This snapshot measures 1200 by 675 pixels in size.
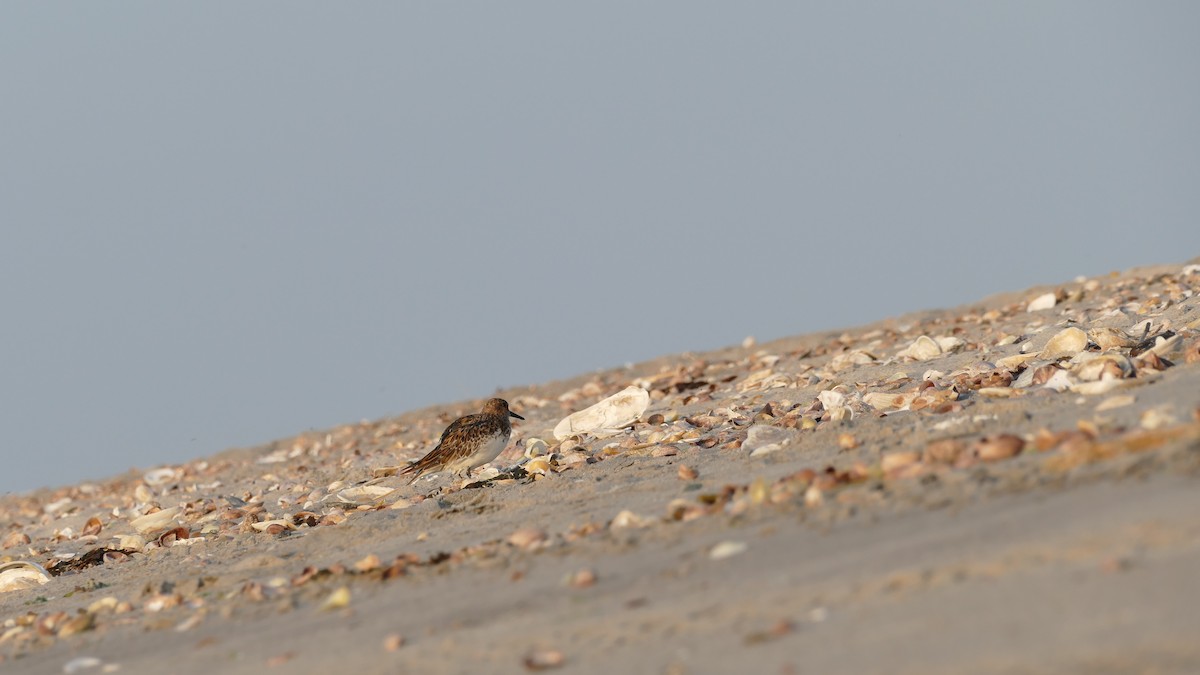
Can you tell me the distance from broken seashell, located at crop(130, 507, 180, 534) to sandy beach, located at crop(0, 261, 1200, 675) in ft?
0.24

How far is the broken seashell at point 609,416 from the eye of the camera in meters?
10.4

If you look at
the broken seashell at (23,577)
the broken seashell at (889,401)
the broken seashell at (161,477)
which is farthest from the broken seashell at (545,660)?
the broken seashell at (161,477)

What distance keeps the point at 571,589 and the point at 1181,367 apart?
392cm

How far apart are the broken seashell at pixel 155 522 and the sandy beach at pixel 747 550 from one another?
0.07m

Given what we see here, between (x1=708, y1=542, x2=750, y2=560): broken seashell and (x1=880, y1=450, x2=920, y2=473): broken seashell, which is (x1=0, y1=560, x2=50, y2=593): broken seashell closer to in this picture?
(x1=708, y1=542, x2=750, y2=560): broken seashell

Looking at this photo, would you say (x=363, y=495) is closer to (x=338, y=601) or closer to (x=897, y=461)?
(x=338, y=601)

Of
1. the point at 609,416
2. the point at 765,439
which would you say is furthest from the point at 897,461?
the point at 609,416

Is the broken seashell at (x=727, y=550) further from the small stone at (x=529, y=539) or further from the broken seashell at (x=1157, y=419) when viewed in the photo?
the broken seashell at (x=1157, y=419)

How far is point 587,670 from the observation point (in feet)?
12.4

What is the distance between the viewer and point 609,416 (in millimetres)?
10477

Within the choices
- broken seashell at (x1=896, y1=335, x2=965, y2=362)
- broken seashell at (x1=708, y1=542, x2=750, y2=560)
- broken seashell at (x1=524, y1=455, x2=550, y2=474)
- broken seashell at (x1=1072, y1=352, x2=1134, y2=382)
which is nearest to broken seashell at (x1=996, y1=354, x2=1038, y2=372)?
broken seashell at (x1=1072, y1=352, x2=1134, y2=382)

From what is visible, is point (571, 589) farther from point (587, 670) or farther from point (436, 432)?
point (436, 432)

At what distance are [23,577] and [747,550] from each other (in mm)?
5210

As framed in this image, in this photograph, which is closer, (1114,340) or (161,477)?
(1114,340)
